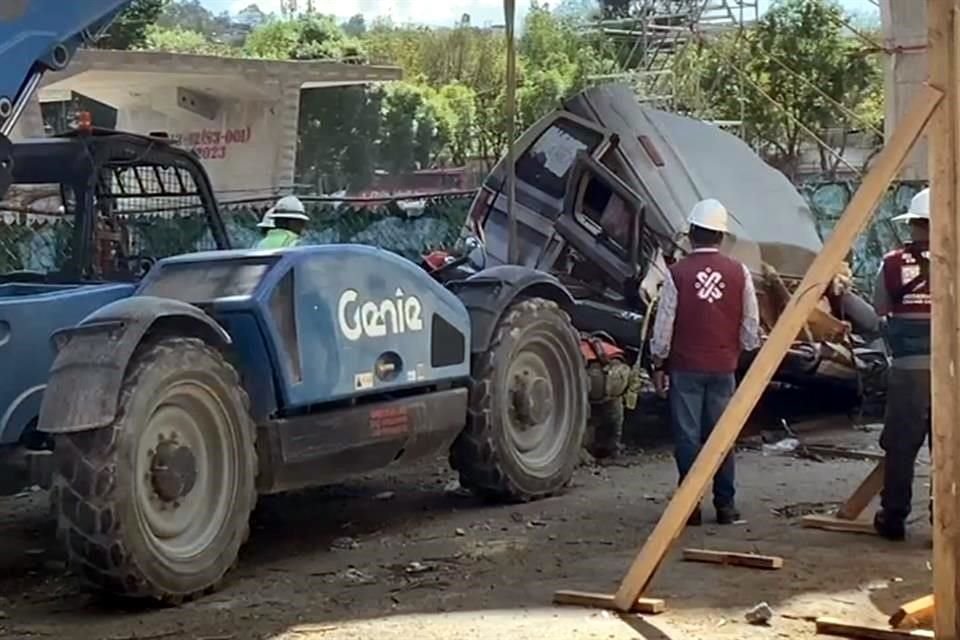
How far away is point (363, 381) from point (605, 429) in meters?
3.82

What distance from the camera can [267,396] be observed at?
8359 mm

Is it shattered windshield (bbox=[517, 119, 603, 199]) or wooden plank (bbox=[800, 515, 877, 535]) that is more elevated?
shattered windshield (bbox=[517, 119, 603, 199])

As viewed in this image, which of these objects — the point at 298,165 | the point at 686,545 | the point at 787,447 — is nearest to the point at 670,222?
the point at 787,447

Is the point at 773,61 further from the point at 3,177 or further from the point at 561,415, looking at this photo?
the point at 3,177

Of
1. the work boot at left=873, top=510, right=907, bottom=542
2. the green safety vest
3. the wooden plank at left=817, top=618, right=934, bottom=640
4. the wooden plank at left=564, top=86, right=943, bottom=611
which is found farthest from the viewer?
the green safety vest

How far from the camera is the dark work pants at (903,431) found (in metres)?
8.80

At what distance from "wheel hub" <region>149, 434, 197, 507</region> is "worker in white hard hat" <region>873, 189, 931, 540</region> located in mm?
3713

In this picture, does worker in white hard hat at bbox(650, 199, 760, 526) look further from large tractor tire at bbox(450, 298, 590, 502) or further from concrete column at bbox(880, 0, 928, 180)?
concrete column at bbox(880, 0, 928, 180)

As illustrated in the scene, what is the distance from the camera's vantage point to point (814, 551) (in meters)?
8.60

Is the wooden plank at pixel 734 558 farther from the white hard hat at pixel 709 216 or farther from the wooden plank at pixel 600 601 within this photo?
the white hard hat at pixel 709 216

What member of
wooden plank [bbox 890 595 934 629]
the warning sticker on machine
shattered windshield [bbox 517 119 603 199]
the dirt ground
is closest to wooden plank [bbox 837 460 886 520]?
the dirt ground

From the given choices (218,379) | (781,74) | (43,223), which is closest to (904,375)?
(218,379)

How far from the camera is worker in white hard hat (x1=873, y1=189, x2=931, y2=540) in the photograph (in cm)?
880

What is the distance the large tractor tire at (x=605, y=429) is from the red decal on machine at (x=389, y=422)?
319 cm
